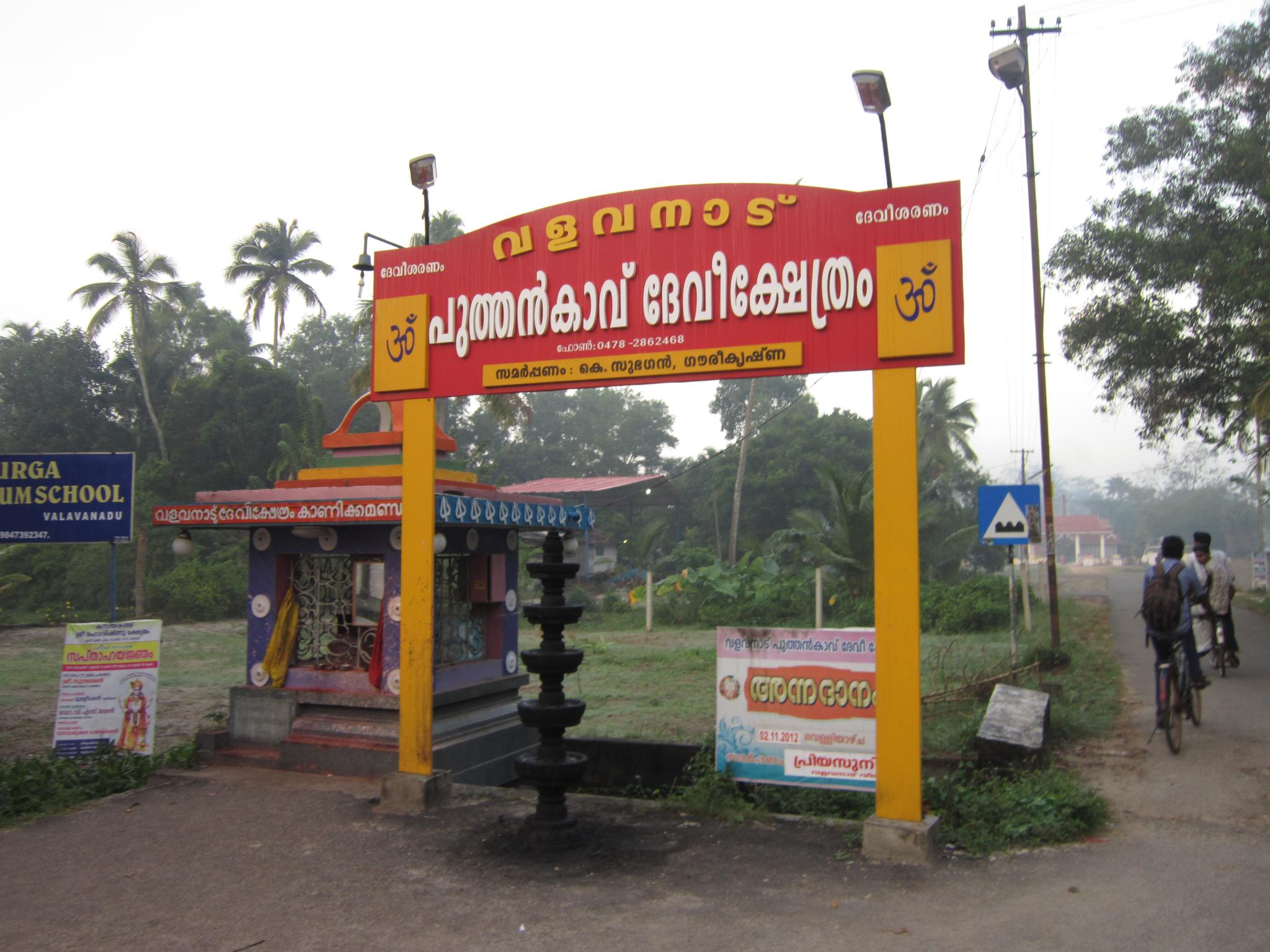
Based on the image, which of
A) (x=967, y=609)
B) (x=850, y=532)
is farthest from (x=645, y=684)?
(x=850, y=532)

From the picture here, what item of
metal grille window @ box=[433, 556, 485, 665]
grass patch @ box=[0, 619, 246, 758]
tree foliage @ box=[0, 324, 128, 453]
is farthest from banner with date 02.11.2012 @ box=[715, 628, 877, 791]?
tree foliage @ box=[0, 324, 128, 453]

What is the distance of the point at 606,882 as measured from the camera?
228 inches

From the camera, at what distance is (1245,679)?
1148cm

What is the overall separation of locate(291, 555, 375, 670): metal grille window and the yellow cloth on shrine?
8cm

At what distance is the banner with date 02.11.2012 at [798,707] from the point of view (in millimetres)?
6750

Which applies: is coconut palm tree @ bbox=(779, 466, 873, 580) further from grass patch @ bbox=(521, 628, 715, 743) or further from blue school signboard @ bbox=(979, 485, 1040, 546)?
blue school signboard @ bbox=(979, 485, 1040, 546)

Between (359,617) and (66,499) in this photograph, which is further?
(66,499)

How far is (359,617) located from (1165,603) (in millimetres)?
→ 7020

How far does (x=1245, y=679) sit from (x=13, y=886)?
12010mm

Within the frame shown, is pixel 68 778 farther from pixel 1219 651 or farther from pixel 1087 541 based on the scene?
pixel 1087 541

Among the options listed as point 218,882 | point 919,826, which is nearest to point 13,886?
point 218,882

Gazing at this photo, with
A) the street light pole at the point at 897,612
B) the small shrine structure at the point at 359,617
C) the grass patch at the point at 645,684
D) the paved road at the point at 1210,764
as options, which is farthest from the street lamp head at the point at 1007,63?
the grass patch at the point at 645,684

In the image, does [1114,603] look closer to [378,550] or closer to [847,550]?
[847,550]

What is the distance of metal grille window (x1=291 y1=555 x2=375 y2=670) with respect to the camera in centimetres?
936
